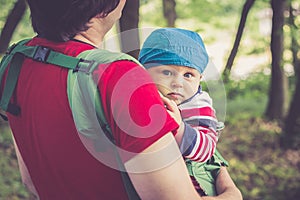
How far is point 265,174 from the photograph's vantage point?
649 cm

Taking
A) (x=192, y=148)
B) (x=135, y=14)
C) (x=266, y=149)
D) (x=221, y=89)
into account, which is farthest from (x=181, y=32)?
(x=266, y=149)

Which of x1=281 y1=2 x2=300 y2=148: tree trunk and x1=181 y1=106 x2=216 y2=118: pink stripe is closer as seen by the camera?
x1=181 y1=106 x2=216 y2=118: pink stripe

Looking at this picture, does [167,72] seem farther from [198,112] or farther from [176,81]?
[198,112]

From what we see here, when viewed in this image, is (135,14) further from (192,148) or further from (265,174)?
(265,174)

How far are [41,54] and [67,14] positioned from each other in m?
0.12

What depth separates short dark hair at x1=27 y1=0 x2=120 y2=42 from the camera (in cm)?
143

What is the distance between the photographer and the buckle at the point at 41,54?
4.67 feet

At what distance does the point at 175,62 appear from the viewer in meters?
1.70

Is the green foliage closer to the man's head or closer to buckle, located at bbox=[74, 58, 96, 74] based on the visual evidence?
the man's head

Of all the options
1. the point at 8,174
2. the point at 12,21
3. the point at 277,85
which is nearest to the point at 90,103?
the point at 12,21

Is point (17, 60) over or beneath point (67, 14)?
beneath

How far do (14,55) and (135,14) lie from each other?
76.7 inches

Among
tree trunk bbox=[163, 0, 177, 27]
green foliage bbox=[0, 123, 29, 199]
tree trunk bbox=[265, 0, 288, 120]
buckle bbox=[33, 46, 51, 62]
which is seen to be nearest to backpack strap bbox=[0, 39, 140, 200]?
buckle bbox=[33, 46, 51, 62]

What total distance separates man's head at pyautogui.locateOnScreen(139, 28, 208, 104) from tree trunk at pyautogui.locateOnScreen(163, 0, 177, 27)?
866cm
